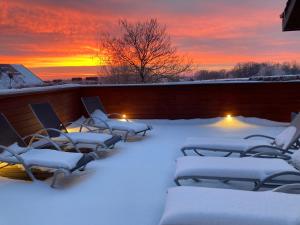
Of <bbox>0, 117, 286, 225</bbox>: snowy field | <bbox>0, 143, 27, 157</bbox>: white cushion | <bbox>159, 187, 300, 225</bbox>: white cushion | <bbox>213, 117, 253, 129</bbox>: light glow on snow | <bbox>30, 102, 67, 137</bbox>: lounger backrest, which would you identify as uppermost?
<bbox>30, 102, 67, 137</bbox>: lounger backrest

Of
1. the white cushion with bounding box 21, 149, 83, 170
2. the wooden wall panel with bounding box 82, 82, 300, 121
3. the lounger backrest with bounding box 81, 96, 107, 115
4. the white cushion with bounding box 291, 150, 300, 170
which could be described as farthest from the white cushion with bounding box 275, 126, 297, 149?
the lounger backrest with bounding box 81, 96, 107, 115

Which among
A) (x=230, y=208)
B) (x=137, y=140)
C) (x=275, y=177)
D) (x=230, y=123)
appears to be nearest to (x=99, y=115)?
(x=137, y=140)

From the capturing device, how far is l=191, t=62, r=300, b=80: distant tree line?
1652cm

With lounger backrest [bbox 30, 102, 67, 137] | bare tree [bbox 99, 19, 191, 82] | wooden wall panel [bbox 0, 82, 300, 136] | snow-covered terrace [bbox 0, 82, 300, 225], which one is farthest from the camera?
bare tree [bbox 99, 19, 191, 82]

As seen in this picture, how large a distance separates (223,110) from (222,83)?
0.69 meters

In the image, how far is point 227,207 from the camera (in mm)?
2672

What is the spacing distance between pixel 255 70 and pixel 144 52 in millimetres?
7685

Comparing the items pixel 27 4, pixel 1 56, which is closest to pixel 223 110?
pixel 27 4

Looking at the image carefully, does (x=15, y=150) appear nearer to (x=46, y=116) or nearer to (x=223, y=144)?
(x=46, y=116)

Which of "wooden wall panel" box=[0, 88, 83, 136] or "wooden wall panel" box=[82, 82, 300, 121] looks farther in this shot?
"wooden wall panel" box=[82, 82, 300, 121]

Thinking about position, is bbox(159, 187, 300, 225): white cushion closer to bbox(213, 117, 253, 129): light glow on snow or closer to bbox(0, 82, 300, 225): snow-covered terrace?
bbox(0, 82, 300, 225): snow-covered terrace

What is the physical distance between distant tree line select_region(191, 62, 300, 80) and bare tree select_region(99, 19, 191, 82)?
2.86 meters

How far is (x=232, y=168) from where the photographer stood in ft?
12.9

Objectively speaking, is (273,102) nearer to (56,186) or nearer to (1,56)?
(56,186)
